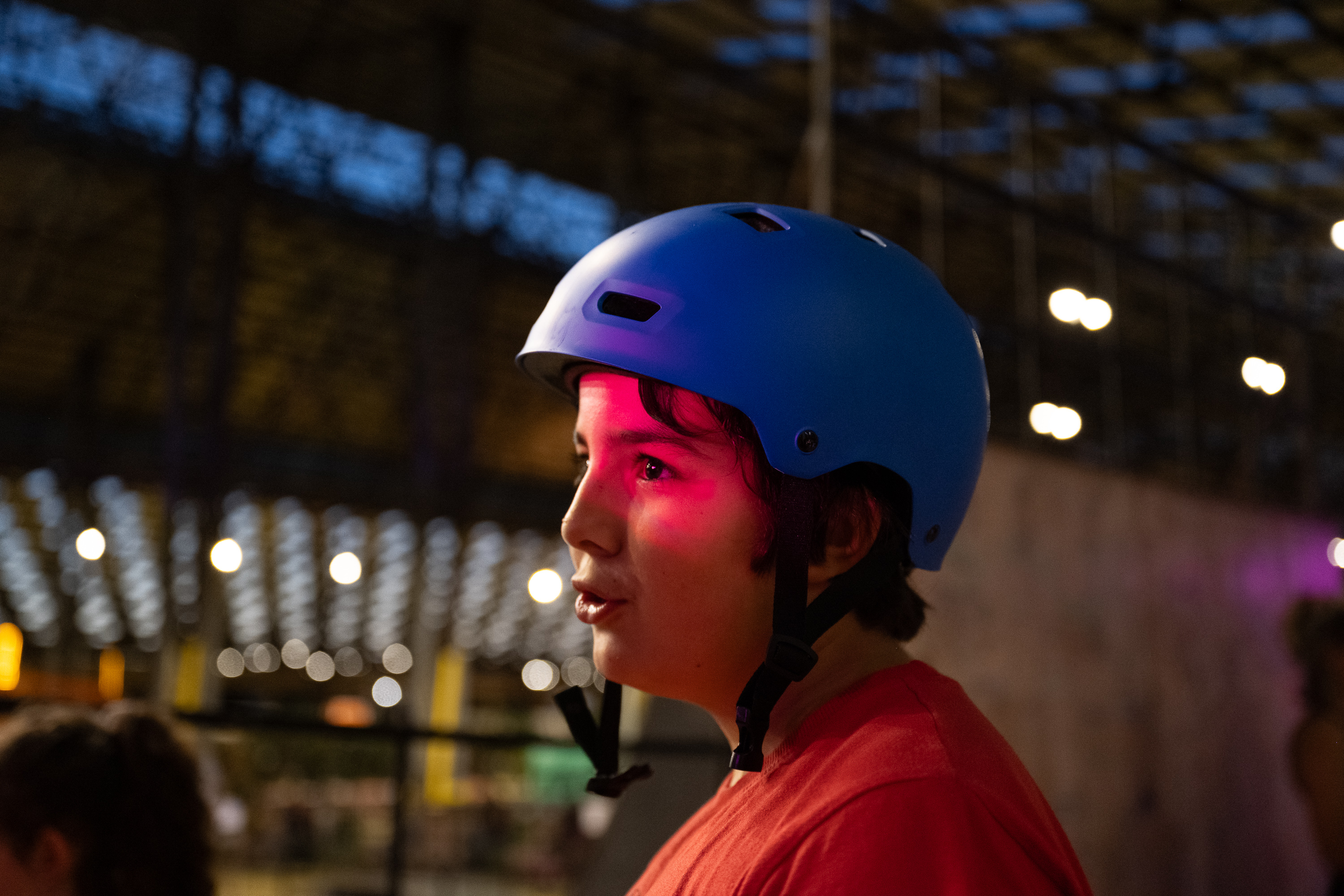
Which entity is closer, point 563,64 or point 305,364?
point 563,64

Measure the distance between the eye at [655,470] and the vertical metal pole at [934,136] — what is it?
3.43 meters

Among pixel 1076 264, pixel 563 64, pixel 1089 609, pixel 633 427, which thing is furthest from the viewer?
pixel 1076 264

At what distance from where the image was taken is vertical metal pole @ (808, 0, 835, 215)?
4.07m

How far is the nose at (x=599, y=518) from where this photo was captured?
3.18 ft

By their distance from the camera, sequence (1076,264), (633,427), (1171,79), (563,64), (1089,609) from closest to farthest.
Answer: (633,427) < (1089,609) < (1171,79) < (563,64) < (1076,264)

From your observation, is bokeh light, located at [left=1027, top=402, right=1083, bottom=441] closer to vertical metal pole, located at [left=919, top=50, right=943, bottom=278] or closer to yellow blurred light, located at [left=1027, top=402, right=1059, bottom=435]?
yellow blurred light, located at [left=1027, top=402, right=1059, bottom=435]

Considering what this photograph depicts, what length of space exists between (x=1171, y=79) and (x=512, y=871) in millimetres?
10201

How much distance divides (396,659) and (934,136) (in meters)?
32.9

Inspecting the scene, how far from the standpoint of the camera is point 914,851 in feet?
2.28

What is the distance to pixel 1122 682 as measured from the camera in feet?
15.4

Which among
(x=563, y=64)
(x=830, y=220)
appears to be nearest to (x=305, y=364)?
(x=563, y=64)

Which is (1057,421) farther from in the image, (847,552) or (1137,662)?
(847,552)

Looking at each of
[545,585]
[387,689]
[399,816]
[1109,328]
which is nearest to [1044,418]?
[1109,328]

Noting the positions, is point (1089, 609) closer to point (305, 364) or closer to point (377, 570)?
point (305, 364)
